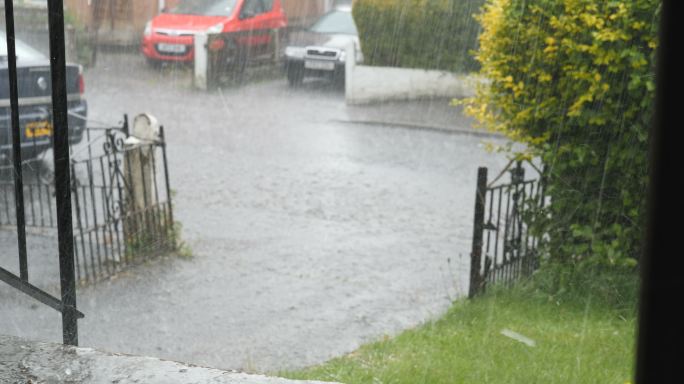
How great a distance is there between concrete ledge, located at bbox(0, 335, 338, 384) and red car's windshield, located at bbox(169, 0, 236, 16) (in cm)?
1807

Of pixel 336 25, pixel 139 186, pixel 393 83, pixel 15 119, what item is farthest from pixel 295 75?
pixel 15 119

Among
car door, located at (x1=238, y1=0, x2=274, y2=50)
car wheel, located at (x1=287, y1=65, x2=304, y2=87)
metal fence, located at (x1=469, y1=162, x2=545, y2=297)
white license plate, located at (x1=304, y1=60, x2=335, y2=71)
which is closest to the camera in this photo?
metal fence, located at (x1=469, y1=162, x2=545, y2=297)

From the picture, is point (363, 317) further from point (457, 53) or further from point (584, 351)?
point (457, 53)

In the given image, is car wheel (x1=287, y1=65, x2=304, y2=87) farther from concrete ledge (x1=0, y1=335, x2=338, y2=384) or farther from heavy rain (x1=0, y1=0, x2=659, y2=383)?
concrete ledge (x1=0, y1=335, x2=338, y2=384)

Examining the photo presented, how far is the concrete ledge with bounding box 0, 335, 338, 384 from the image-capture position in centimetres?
250

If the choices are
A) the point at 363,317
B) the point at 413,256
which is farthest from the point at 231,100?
the point at 363,317

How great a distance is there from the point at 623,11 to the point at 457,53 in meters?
12.3

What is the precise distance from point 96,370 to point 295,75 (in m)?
18.0

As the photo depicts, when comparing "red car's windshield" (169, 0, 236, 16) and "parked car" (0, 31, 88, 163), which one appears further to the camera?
"red car's windshield" (169, 0, 236, 16)

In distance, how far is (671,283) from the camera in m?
1.07

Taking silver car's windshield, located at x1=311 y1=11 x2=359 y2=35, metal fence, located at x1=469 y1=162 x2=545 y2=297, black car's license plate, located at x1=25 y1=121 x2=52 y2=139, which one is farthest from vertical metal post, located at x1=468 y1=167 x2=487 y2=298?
silver car's windshield, located at x1=311 y1=11 x2=359 y2=35

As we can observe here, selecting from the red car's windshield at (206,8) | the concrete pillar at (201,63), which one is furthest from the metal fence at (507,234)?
the red car's windshield at (206,8)

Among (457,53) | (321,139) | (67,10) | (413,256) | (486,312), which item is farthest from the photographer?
(67,10)

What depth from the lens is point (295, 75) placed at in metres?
20.3
